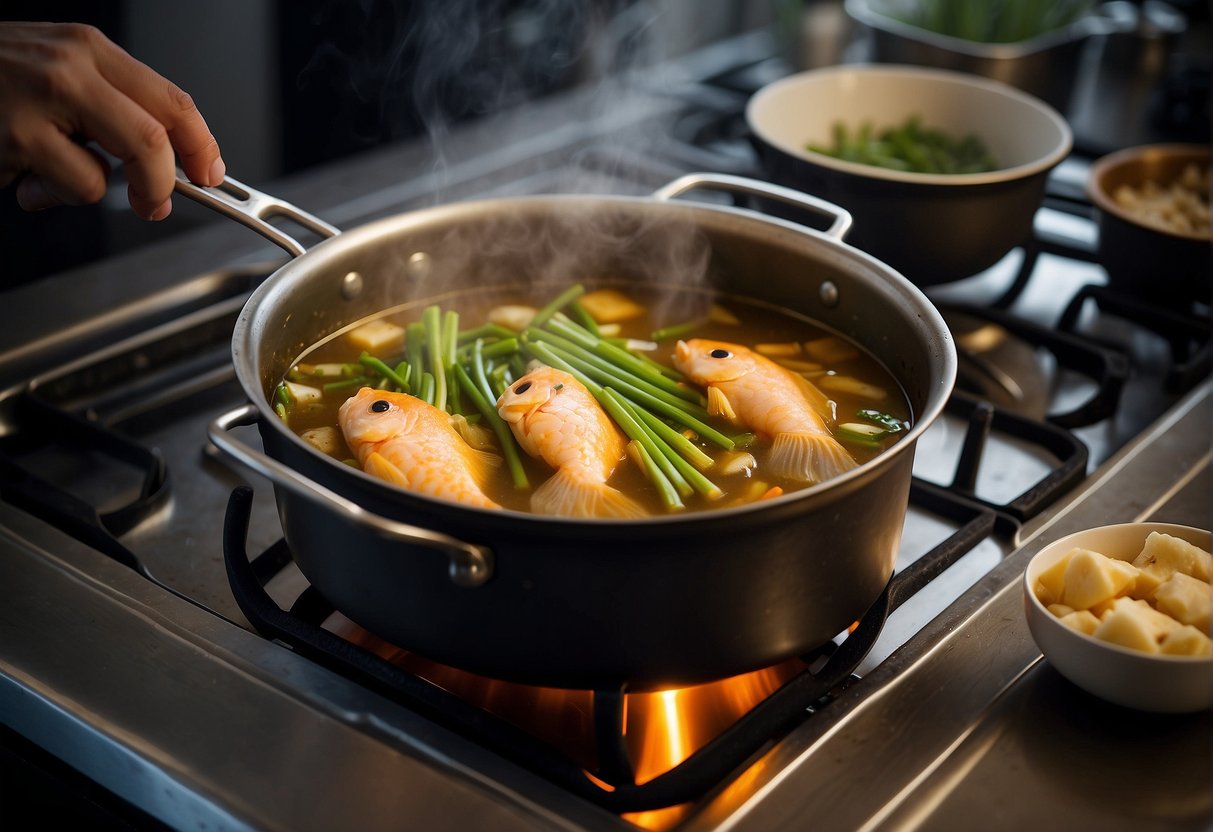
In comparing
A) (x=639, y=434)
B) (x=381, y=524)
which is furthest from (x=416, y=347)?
(x=381, y=524)

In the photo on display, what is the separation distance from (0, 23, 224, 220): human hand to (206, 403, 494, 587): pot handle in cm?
32

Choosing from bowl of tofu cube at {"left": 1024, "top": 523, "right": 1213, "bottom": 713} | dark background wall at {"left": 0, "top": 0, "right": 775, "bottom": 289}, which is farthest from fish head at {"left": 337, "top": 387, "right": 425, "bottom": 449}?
dark background wall at {"left": 0, "top": 0, "right": 775, "bottom": 289}

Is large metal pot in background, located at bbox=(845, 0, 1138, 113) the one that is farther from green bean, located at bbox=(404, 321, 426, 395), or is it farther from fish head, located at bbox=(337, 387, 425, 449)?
fish head, located at bbox=(337, 387, 425, 449)

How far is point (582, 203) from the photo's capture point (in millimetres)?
1429

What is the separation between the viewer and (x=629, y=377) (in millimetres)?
1380

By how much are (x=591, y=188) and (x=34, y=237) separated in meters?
0.93

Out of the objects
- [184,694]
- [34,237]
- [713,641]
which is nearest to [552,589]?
[713,641]

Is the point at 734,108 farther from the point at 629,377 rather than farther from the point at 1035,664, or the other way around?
the point at 1035,664

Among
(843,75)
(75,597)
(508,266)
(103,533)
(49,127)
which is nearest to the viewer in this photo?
(49,127)

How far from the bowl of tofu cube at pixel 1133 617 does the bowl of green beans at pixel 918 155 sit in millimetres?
637

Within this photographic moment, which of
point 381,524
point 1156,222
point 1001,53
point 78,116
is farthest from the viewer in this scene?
point 1001,53

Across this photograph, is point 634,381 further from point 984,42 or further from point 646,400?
point 984,42

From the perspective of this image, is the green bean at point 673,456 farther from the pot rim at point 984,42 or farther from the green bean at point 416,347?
the pot rim at point 984,42

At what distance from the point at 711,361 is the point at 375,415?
0.39m
